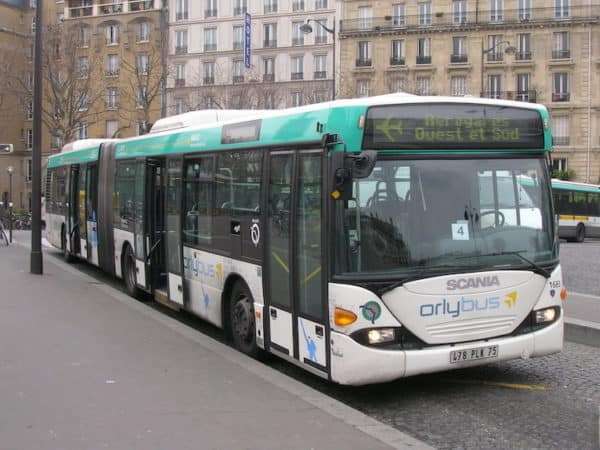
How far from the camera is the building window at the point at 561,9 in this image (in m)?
57.7

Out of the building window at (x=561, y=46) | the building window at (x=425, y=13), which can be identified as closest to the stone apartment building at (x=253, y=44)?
the building window at (x=425, y=13)

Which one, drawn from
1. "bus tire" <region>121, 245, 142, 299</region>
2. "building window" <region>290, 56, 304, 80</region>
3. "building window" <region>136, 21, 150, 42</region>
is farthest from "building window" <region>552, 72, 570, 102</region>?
"bus tire" <region>121, 245, 142, 299</region>

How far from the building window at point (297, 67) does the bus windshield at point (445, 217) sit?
59842 millimetres

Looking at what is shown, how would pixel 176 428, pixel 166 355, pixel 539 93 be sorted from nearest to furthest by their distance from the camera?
pixel 176 428, pixel 166 355, pixel 539 93

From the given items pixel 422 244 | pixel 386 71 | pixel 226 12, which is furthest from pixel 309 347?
pixel 226 12

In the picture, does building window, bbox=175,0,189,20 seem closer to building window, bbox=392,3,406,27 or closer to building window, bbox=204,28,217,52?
building window, bbox=204,28,217,52

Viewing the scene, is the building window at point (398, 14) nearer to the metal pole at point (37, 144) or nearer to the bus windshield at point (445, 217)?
the metal pole at point (37, 144)

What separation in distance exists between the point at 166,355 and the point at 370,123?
11.0 ft

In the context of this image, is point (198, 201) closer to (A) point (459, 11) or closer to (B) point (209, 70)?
(A) point (459, 11)

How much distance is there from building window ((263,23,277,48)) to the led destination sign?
61.5 metres

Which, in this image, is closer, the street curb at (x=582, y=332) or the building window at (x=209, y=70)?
the street curb at (x=582, y=332)

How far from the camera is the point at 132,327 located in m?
9.05

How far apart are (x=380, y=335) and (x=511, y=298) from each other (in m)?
1.34

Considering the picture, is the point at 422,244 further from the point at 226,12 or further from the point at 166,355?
the point at 226,12
